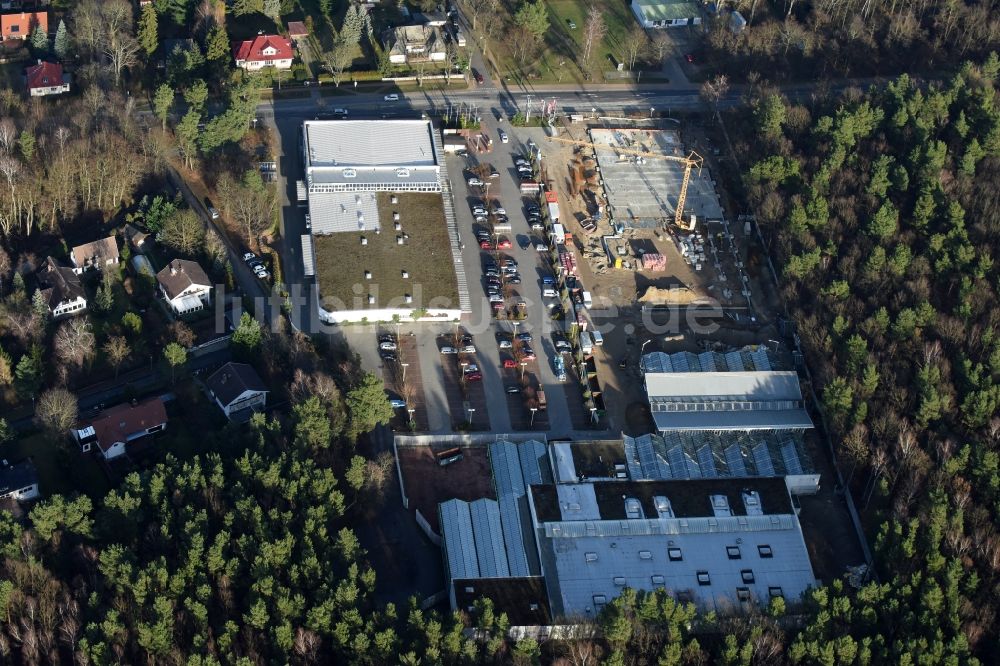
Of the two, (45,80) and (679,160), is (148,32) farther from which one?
(679,160)

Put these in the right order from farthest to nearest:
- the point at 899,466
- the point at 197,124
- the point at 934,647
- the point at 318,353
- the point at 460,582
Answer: the point at 197,124 → the point at 318,353 → the point at 899,466 → the point at 460,582 → the point at 934,647

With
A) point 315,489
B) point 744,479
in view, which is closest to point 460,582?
point 315,489

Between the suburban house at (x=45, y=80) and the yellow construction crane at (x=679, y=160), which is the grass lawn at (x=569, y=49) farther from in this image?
the suburban house at (x=45, y=80)

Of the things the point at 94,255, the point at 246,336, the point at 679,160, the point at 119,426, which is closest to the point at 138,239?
the point at 94,255

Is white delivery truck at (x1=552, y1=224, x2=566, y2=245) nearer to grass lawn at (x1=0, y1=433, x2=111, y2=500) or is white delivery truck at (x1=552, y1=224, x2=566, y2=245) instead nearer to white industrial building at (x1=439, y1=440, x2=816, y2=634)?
white industrial building at (x1=439, y1=440, x2=816, y2=634)

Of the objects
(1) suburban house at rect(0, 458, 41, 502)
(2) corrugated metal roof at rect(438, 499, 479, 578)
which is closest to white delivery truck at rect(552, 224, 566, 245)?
(2) corrugated metal roof at rect(438, 499, 479, 578)

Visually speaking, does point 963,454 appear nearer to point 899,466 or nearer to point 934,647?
point 899,466
